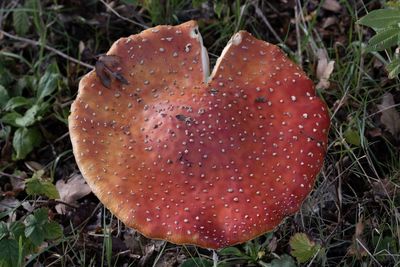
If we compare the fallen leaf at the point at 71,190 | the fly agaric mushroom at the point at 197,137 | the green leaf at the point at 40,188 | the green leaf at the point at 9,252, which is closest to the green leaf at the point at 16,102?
the fallen leaf at the point at 71,190

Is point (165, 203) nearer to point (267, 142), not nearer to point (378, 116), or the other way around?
point (267, 142)

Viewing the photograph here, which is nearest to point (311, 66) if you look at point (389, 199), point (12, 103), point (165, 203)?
point (389, 199)

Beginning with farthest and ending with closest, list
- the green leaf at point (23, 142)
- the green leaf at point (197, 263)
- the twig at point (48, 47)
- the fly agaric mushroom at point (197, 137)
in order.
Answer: the twig at point (48, 47) < the green leaf at point (23, 142) < the green leaf at point (197, 263) < the fly agaric mushroom at point (197, 137)

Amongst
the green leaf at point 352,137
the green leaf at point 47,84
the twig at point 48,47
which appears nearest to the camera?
the green leaf at point 352,137

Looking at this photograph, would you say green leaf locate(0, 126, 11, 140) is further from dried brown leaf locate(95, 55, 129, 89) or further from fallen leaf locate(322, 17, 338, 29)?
fallen leaf locate(322, 17, 338, 29)

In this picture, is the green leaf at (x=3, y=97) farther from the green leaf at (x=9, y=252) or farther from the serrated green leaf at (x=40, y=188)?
the green leaf at (x=9, y=252)

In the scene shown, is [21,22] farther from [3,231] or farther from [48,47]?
[3,231]
